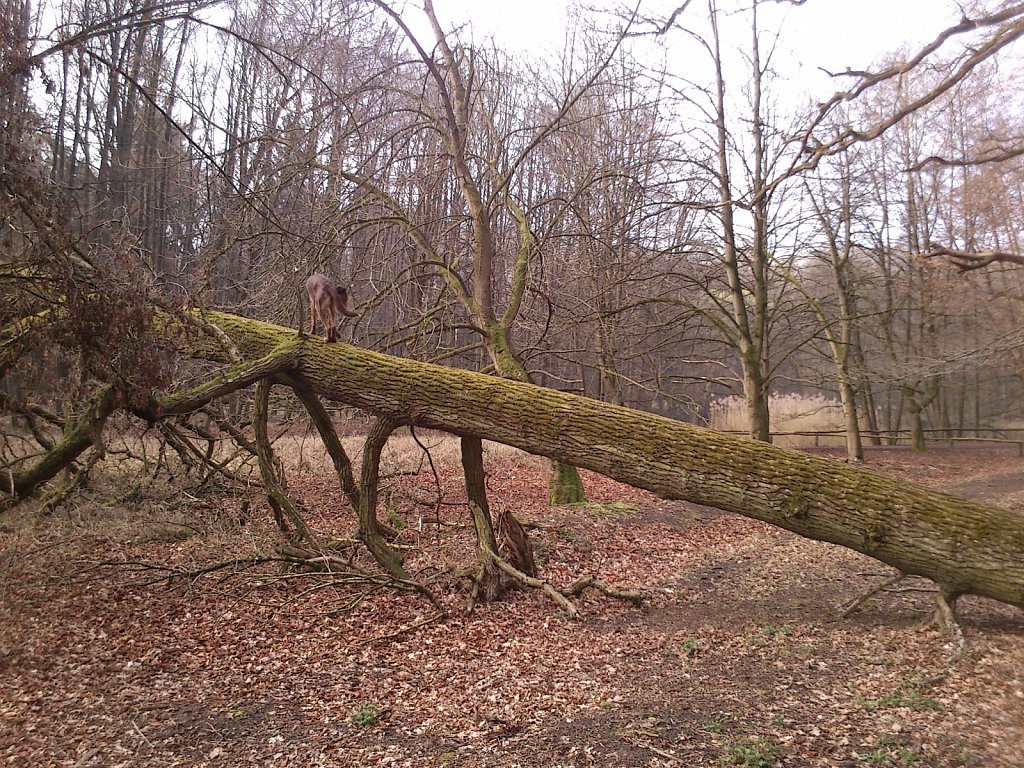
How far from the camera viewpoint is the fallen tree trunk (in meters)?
5.15

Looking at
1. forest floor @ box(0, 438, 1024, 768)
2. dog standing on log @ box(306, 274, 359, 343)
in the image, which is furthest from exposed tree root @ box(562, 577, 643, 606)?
dog standing on log @ box(306, 274, 359, 343)

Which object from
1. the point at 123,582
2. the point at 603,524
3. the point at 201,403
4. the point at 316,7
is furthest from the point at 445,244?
the point at 123,582

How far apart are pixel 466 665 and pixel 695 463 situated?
2.47 metres

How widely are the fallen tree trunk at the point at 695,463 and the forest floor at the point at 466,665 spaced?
68 centimetres

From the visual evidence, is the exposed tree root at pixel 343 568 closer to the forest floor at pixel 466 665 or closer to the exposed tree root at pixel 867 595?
the forest floor at pixel 466 665

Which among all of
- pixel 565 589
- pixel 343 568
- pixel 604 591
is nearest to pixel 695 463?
pixel 604 591

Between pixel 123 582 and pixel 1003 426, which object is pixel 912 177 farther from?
pixel 123 582

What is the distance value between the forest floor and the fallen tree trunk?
0.68m

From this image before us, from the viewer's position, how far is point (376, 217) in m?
9.52

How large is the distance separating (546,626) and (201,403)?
372 cm

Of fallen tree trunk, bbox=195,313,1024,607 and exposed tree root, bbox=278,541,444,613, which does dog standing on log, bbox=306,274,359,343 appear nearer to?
fallen tree trunk, bbox=195,313,1024,607

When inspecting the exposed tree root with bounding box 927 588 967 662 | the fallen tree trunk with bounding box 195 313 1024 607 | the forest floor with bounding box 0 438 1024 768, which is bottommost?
the forest floor with bounding box 0 438 1024 768

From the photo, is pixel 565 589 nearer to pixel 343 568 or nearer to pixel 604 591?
pixel 604 591

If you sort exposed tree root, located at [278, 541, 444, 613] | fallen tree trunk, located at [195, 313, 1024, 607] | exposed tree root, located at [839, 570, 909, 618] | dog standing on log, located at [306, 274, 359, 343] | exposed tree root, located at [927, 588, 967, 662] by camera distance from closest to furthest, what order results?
1. exposed tree root, located at [927, 588, 967, 662]
2. fallen tree trunk, located at [195, 313, 1024, 607]
3. exposed tree root, located at [839, 570, 909, 618]
4. exposed tree root, located at [278, 541, 444, 613]
5. dog standing on log, located at [306, 274, 359, 343]
